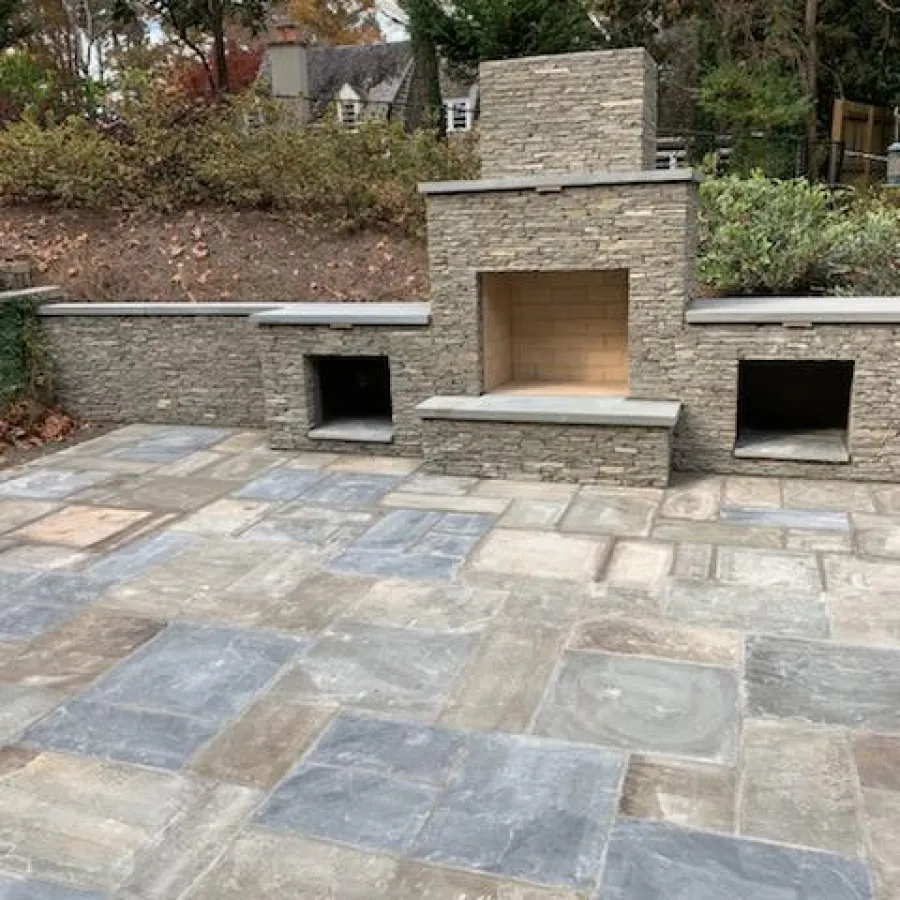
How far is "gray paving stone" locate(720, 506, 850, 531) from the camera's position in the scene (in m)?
6.60

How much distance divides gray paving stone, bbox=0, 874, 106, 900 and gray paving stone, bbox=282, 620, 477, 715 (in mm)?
1478

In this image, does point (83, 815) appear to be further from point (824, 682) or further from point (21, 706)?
point (824, 682)

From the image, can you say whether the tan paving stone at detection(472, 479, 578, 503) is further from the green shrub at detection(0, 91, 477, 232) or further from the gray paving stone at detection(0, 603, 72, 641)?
the green shrub at detection(0, 91, 477, 232)

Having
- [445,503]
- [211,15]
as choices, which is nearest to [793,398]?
[445,503]

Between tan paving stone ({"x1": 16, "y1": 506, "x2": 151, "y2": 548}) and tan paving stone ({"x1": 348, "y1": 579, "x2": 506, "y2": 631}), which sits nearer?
tan paving stone ({"x1": 348, "y1": 579, "x2": 506, "y2": 631})

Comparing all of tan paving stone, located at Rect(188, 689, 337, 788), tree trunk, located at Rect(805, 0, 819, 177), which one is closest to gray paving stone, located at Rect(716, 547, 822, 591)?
tan paving stone, located at Rect(188, 689, 337, 788)

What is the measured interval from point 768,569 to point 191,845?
4012 millimetres

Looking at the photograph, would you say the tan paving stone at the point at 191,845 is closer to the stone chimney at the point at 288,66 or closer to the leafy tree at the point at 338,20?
the stone chimney at the point at 288,66

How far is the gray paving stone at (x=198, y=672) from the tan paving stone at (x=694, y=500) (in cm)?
337

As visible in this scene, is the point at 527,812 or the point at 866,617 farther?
the point at 866,617

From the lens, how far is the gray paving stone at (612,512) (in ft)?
21.9

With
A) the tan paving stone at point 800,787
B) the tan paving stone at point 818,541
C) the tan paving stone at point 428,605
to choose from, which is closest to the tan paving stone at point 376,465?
the tan paving stone at point 428,605

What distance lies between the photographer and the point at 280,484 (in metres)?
8.09

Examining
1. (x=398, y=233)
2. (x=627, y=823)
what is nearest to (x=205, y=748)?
(x=627, y=823)
